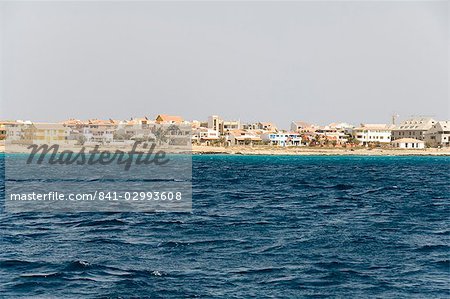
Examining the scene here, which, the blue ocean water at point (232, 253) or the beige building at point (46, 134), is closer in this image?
the blue ocean water at point (232, 253)

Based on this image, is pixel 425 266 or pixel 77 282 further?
pixel 425 266

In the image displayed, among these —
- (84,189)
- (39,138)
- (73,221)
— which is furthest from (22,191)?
(39,138)

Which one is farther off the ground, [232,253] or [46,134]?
[46,134]

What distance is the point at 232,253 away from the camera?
24344 millimetres

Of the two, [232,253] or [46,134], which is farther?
[46,134]

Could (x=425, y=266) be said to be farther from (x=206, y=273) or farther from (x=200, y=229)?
(x=200, y=229)

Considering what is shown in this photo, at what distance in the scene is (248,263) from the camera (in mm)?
22516

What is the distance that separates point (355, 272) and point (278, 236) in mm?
7405

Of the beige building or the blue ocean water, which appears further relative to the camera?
the beige building

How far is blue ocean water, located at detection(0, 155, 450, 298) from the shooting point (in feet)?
63.1

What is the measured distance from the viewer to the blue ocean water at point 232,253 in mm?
19234

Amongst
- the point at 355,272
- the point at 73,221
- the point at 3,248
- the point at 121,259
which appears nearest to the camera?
the point at 355,272

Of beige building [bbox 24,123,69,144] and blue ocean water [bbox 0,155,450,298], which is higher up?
beige building [bbox 24,123,69,144]

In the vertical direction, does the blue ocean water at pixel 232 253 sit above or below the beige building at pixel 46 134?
below
